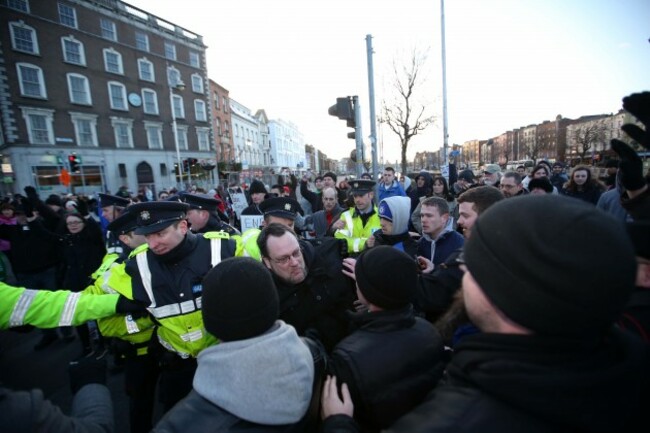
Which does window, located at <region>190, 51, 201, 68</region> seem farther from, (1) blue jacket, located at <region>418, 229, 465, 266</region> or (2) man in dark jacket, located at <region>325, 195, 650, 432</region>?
(2) man in dark jacket, located at <region>325, 195, 650, 432</region>

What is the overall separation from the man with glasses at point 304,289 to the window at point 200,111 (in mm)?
36927

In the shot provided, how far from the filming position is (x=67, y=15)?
25.1m

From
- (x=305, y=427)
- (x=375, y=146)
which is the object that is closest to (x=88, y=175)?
(x=375, y=146)

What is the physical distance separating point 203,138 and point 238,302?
38.1 meters

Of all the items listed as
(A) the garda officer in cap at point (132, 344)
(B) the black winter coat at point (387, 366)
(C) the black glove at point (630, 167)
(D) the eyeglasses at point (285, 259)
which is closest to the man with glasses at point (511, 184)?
(C) the black glove at point (630, 167)

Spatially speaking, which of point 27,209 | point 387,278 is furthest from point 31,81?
point 387,278

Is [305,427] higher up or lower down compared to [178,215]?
lower down

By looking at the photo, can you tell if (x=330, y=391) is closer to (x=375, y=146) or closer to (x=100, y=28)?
(x=375, y=146)

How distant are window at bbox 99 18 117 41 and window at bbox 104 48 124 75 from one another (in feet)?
3.61

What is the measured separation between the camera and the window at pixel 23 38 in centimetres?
2211

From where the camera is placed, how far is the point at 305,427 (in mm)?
1350

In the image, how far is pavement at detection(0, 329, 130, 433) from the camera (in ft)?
11.9

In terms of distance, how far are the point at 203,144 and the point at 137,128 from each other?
7.35m

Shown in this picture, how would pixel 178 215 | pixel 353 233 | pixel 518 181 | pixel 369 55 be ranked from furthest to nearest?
pixel 369 55 → pixel 518 181 → pixel 353 233 → pixel 178 215
